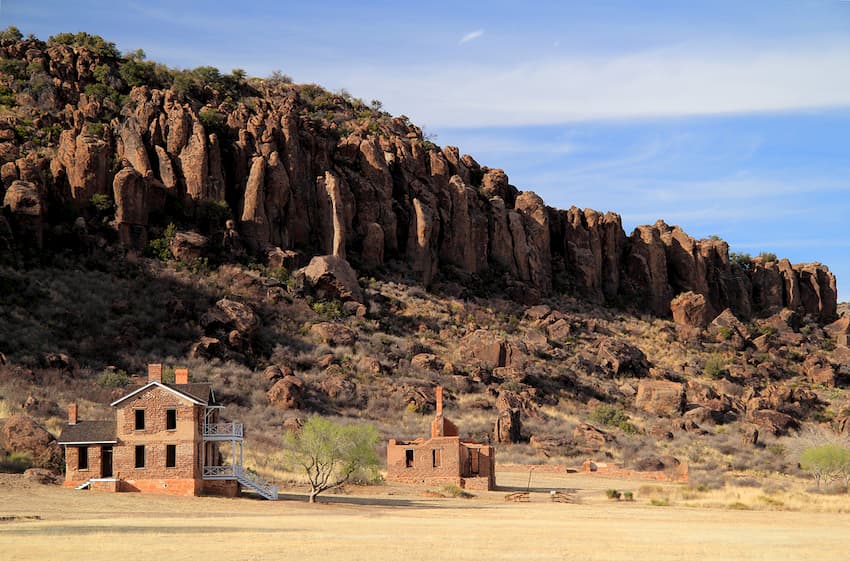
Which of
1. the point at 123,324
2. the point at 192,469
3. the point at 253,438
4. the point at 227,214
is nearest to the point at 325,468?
the point at 192,469

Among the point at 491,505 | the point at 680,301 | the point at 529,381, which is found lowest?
the point at 491,505

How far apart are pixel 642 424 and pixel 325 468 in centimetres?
3725

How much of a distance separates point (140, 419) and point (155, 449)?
154 cm

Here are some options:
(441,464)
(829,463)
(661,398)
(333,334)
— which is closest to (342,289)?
(333,334)

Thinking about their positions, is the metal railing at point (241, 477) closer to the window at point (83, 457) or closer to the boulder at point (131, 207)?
the window at point (83, 457)

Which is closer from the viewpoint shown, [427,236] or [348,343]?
[348,343]

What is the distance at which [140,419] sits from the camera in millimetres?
51125

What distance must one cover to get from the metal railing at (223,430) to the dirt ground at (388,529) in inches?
129

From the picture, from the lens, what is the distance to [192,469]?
5025 cm

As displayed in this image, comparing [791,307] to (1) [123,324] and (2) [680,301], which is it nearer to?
(2) [680,301]

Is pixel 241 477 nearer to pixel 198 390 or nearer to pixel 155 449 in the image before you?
pixel 155 449

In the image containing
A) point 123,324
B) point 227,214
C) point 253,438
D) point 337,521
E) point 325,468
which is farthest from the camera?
point 227,214

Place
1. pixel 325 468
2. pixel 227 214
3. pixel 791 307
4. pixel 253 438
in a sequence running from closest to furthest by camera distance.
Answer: pixel 325 468 < pixel 253 438 < pixel 227 214 < pixel 791 307

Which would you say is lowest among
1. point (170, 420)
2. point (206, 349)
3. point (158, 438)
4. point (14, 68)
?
point (158, 438)
